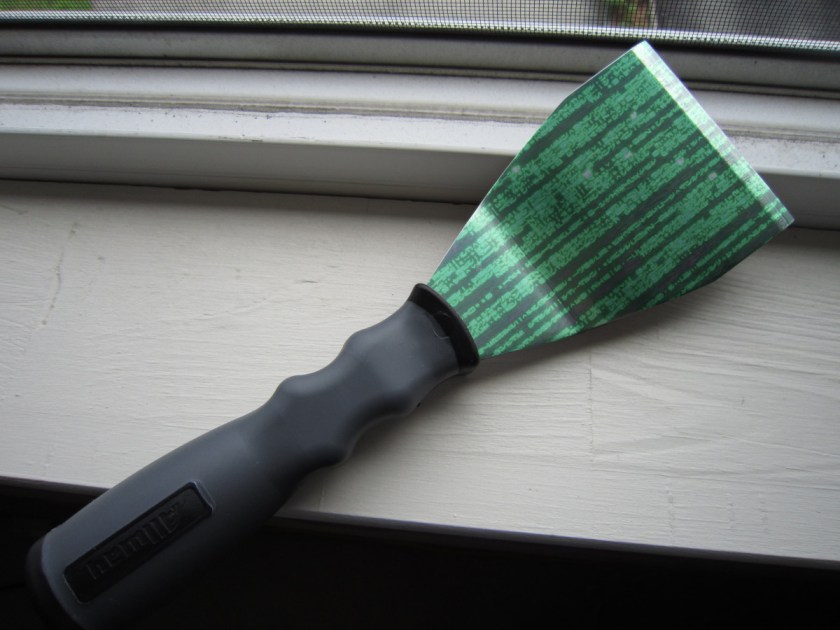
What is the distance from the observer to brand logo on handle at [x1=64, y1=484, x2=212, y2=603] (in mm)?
304

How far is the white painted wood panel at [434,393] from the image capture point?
0.38 meters

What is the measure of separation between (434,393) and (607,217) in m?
0.16

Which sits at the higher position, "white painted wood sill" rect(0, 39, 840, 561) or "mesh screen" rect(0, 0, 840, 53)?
"mesh screen" rect(0, 0, 840, 53)

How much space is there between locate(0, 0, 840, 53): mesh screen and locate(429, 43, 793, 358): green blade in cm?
7

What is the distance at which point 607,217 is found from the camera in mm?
397

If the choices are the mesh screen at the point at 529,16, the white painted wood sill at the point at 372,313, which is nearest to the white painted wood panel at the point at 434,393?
the white painted wood sill at the point at 372,313

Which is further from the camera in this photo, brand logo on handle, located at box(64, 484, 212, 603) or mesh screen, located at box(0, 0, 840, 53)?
mesh screen, located at box(0, 0, 840, 53)

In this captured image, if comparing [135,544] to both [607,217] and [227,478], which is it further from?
[607,217]

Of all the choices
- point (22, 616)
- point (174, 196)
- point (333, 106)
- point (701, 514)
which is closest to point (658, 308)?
point (701, 514)

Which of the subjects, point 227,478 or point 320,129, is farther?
point 320,129

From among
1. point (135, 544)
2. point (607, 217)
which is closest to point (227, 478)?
point (135, 544)

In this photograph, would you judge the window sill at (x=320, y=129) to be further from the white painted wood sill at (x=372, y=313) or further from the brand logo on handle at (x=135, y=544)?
the brand logo on handle at (x=135, y=544)

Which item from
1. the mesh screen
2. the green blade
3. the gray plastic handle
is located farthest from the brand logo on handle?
the mesh screen

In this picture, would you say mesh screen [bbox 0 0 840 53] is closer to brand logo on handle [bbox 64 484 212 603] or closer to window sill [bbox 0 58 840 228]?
window sill [bbox 0 58 840 228]
